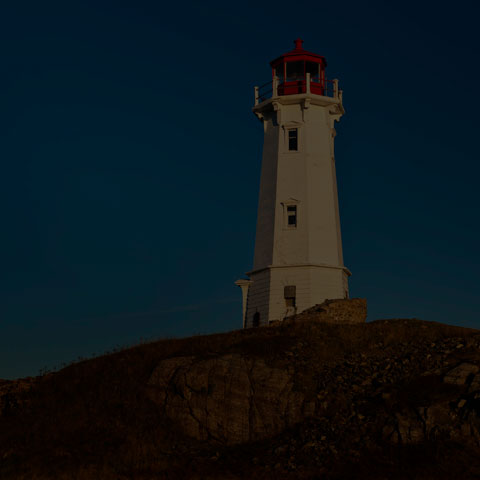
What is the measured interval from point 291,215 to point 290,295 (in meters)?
4.91

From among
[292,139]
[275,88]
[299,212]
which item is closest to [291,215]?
[299,212]

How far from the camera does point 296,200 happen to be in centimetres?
4291

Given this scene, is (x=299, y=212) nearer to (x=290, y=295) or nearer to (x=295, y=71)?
(x=290, y=295)

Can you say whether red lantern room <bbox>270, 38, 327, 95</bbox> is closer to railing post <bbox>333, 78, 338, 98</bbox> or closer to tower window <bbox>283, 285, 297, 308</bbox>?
railing post <bbox>333, 78, 338, 98</bbox>

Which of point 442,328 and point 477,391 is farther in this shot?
point 442,328

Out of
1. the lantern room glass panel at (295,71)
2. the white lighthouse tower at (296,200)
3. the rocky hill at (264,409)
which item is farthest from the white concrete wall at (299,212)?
the rocky hill at (264,409)

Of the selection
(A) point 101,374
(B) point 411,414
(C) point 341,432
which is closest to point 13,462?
(A) point 101,374

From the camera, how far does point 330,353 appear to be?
→ 95.0ft

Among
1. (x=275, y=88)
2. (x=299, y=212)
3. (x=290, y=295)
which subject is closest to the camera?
(x=290, y=295)

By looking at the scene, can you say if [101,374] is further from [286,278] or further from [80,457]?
[286,278]

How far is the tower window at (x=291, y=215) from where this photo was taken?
42.7m

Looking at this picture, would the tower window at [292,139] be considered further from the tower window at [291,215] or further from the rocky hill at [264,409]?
the rocky hill at [264,409]

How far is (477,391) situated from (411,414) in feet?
7.62

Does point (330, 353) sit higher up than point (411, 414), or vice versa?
point (330, 353)
